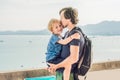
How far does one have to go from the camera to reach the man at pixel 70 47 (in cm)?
225

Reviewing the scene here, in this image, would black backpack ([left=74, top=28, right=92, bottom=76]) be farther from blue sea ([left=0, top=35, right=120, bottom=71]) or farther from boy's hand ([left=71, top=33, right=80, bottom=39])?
blue sea ([left=0, top=35, right=120, bottom=71])

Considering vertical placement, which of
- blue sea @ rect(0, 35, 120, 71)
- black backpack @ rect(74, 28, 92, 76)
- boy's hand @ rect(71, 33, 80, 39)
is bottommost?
blue sea @ rect(0, 35, 120, 71)

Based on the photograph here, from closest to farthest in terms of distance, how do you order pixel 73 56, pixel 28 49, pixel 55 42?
pixel 73 56 < pixel 55 42 < pixel 28 49

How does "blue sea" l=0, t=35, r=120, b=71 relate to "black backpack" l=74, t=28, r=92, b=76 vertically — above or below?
below

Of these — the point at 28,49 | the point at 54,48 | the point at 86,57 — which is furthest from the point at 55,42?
the point at 28,49

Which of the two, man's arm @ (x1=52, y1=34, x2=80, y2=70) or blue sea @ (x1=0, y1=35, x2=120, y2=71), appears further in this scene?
blue sea @ (x1=0, y1=35, x2=120, y2=71)

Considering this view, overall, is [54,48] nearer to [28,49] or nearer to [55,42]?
[55,42]

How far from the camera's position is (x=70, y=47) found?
2262 millimetres

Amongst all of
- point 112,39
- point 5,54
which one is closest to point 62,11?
point 112,39

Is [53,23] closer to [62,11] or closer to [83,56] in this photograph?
[62,11]

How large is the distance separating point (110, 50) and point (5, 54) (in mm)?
2129

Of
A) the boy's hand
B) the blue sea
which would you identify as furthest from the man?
the blue sea

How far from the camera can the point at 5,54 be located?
22.4ft

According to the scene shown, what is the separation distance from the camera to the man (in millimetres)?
2254
